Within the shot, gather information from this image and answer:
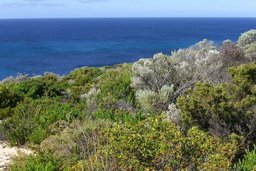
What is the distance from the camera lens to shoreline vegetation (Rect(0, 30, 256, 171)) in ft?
21.7

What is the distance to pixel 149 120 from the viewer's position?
22.9 ft

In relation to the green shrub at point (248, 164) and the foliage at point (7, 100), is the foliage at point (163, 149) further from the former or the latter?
the foliage at point (7, 100)

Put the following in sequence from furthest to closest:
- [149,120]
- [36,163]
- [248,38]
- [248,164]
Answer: [248,38], [36,163], [248,164], [149,120]

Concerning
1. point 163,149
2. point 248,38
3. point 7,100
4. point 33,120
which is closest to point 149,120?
point 163,149

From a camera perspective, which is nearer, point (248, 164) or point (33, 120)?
point (248, 164)

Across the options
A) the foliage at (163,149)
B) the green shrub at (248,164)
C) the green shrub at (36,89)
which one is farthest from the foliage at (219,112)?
the green shrub at (36,89)

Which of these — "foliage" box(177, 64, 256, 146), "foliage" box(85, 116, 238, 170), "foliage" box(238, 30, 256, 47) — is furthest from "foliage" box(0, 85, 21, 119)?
"foliage" box(238, 30, 256, 47)

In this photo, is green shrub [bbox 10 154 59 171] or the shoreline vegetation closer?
the shoreline vegetation

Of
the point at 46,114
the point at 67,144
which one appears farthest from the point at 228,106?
the point at 46,114

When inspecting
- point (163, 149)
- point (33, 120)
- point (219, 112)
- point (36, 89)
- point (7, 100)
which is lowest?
point (36, 89)

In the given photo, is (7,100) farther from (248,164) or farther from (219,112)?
(248,164)

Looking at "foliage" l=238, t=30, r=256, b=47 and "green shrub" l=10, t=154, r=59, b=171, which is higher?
"green shrub" l=10, t=154, r=59, b=171

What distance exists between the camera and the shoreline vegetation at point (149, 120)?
662 cm

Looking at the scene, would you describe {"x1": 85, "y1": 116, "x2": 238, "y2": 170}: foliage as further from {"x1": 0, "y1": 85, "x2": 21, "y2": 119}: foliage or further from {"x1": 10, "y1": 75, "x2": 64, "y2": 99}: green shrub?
{"x1": 10, "y1": 75, "x2": 64, "y2": 99}: green shrub
